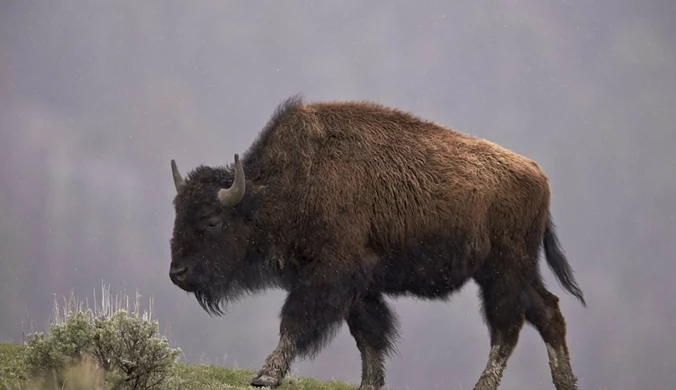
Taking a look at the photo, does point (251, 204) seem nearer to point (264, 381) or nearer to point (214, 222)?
point (214, 222)

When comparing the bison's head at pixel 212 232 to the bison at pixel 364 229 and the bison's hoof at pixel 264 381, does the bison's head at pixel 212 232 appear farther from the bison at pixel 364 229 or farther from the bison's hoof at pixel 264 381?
the bison's hoof at pixel 264 381

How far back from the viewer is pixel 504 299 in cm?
1027

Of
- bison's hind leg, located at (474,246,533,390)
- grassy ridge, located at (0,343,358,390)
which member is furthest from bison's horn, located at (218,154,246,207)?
bison's hind leg, located at (474,246,533,390)

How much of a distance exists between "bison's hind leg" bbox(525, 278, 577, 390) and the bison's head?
358cm

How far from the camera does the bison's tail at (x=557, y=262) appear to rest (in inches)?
444

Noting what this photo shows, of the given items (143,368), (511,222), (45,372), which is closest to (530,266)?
(511,222)

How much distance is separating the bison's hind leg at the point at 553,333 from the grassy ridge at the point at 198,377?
256 cm

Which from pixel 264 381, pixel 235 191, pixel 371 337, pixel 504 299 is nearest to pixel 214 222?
pixel 235 191

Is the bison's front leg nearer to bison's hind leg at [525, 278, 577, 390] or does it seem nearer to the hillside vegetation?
the hillside vegetation

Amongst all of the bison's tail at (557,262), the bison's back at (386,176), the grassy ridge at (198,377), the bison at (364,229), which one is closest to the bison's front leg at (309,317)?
the bison at (364,229)

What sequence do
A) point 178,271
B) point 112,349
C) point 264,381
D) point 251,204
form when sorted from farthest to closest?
point 251,204
point 178,271
point 264,381
point 112,349

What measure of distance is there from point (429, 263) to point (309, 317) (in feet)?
5.70

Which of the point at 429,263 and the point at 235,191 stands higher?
the point at 235,191

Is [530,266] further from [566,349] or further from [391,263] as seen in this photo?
[391,263]
